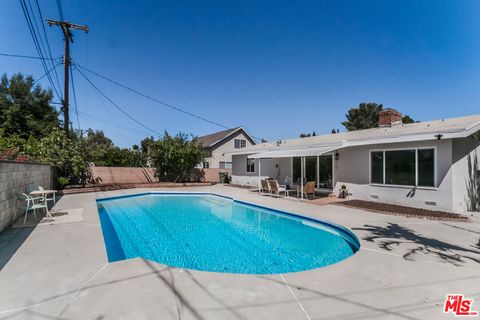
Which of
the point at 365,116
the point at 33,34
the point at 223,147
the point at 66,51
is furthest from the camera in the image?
the point at 365,116

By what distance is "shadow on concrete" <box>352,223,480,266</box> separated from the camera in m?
5.77

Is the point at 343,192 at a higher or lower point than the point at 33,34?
lower

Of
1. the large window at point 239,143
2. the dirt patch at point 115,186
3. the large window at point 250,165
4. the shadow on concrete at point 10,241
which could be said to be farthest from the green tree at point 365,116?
the shadow on concrete at point 10,241

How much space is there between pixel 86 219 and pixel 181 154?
16052 mm

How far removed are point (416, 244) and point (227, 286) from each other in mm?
5625

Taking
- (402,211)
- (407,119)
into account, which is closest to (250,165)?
(402,211)

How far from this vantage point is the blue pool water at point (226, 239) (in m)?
7.00

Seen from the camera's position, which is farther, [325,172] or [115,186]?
[115,186]

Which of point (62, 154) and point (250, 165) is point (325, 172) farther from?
point (62, 154)

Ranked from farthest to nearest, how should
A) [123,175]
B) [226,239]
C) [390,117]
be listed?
[123,175], [390,117], [226,239]

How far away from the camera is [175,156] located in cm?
2533

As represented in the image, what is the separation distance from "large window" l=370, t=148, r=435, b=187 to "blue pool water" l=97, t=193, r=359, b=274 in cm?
603

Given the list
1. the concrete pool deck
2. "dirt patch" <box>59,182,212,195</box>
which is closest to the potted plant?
the concrete pool deck

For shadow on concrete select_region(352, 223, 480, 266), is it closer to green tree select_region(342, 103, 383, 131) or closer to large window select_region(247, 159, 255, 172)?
large window select_region(247, 159, 255, 172)
